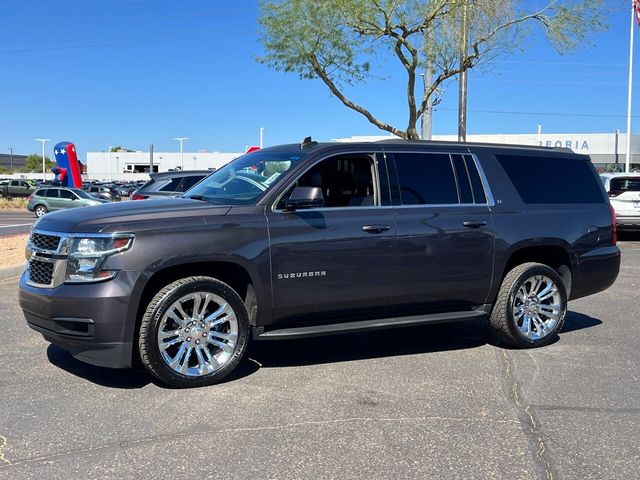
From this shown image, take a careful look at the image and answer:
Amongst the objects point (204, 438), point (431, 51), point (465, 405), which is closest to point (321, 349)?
point (465, 405)

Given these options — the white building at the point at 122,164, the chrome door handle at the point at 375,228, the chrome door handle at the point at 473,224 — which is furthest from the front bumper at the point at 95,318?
the white building at the point at 122,164

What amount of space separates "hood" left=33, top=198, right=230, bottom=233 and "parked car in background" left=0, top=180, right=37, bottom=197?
48.5 meters

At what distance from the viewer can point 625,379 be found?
17.4ft

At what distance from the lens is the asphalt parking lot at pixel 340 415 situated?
3.66 metres

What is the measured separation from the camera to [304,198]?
5.04 m

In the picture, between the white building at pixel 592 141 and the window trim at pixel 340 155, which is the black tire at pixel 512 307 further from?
the white building at pixel 592 141

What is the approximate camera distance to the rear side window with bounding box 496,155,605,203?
6398 mm

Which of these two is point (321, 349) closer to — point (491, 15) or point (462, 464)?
point (462, 464)

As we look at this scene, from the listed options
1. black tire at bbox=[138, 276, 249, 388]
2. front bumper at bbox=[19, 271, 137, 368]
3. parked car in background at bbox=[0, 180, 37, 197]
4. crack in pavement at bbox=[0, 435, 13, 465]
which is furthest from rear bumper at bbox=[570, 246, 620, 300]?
parked car in background at bbox=[0, 180, 37, 197]

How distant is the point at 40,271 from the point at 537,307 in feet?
15.0

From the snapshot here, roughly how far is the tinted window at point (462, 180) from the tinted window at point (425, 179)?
0.20 ft

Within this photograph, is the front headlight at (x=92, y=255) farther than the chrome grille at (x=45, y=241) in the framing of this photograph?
No

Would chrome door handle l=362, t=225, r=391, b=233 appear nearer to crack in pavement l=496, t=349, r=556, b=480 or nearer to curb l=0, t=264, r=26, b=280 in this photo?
crack in pavement l=496, t=349, r=556, b=480

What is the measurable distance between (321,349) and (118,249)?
2.37m
